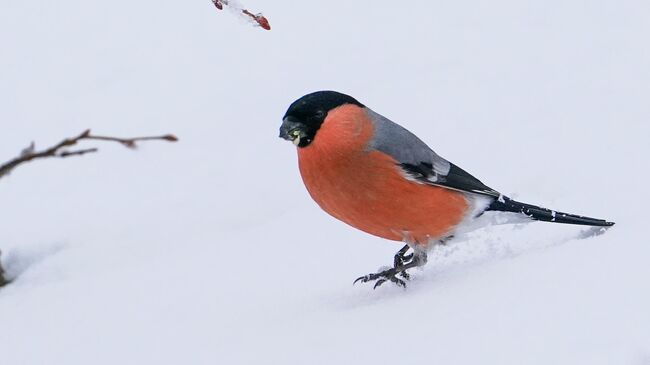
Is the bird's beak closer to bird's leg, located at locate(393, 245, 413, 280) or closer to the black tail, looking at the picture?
bird's leg, located at locate(393, 245, 413, 280)

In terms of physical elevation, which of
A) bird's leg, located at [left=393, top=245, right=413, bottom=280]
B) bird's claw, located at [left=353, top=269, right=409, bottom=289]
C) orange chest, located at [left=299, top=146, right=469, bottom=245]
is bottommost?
bird's claw, located at [left=353, top=269, right=409, bottom=289]

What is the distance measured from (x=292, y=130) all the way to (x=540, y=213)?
1.32 m

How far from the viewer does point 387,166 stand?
504 cm

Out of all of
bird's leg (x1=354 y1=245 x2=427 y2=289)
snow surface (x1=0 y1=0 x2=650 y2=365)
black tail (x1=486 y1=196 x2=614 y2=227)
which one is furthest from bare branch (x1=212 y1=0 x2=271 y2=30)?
black tail (x1=486 y1=196 x2=614 y2=227)

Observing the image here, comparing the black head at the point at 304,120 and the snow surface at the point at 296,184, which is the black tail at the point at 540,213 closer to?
the snow surface at the point at 296,184

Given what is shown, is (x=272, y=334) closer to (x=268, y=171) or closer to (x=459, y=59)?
(x=268, y=171)

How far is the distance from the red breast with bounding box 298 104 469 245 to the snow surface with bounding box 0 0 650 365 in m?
0.29

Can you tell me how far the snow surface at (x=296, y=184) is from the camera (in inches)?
165

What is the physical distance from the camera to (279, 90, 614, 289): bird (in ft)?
16.2

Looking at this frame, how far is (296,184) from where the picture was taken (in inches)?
274

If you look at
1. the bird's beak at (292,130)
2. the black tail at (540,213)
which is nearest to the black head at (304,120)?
the bird's beak at (292,130)

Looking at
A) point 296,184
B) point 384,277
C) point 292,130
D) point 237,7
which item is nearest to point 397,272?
point 384,277

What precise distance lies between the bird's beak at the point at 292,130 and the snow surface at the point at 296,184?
0.72 m

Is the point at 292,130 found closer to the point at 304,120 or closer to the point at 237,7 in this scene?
the point at 304,120
